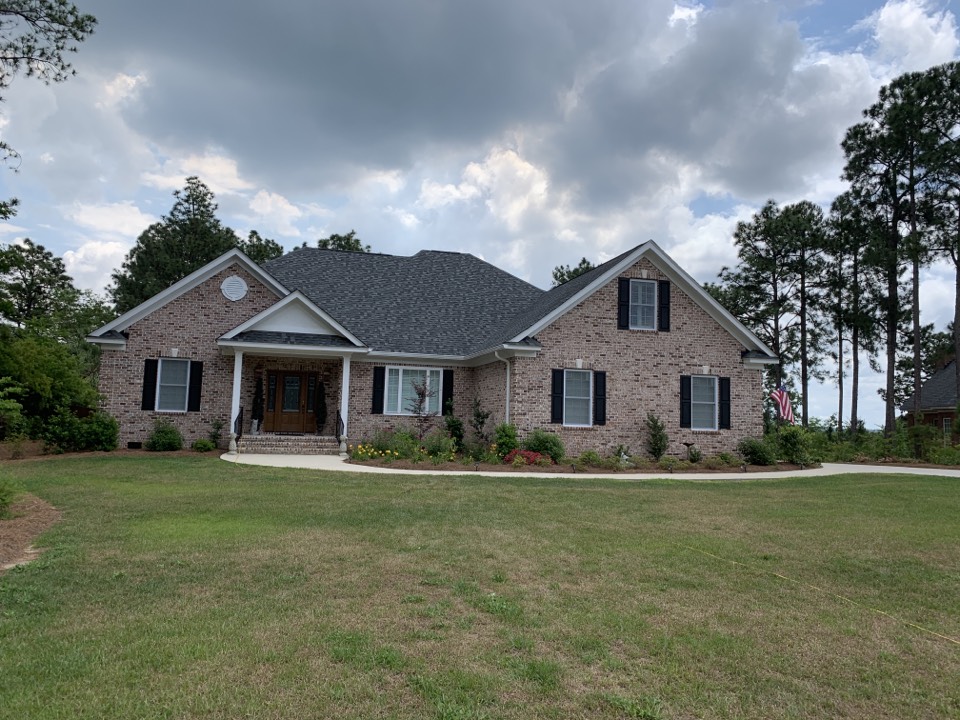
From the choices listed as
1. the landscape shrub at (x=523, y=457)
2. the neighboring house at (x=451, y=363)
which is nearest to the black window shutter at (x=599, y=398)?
the neighboring house at (x=451, y=363)

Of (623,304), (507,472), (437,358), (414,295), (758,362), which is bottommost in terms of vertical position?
(507,472)

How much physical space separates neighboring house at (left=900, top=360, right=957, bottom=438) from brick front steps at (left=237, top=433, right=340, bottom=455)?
31.1 m

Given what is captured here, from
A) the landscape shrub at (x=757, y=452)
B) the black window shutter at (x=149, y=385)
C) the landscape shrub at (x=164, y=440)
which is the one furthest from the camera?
the black window shutter at (x=149, y=385)

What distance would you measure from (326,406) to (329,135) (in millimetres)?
8356

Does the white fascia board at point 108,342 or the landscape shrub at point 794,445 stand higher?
the white fascia board at point 108,342

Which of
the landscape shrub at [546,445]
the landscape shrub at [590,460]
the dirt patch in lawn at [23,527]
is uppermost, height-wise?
the landscape shrub at [546,445]

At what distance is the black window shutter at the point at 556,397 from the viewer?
18672 millimetres

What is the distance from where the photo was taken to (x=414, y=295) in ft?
79.2

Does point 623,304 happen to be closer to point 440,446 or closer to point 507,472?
point 440,446

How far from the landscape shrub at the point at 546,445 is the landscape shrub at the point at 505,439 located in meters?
0.39

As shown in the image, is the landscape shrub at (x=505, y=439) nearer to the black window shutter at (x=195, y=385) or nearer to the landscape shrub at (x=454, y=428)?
the landscape shrub at (x=454, y=428)

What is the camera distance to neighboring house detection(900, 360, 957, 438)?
1389 inches

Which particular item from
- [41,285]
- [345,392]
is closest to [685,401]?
[345,392]

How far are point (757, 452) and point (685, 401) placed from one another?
245 centimetres
